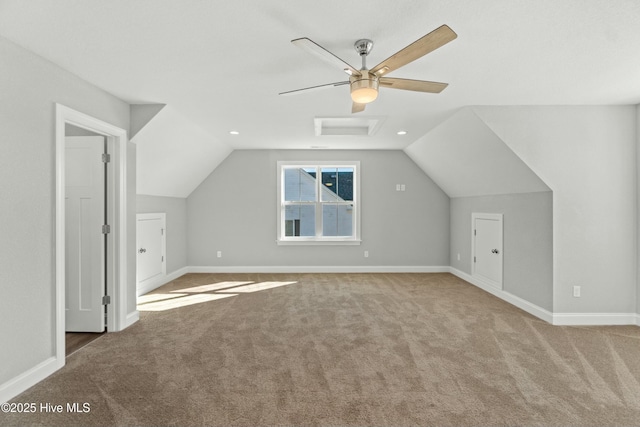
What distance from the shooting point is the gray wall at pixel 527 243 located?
11.5ft

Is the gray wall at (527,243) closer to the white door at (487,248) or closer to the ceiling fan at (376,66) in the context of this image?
the white door at (487,248)

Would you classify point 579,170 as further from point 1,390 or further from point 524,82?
point 1,390

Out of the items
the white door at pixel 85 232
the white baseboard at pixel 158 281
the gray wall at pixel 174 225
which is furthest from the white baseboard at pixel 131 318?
the gray wall at pixel 174 225

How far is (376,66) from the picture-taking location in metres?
2.00

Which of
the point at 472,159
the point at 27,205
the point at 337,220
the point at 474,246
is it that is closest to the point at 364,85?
the point at 27,205

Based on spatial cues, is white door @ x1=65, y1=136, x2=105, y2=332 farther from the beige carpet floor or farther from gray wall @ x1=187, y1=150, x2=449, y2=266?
gray wall @ x1=187, y1=150, x2=449, y2=266

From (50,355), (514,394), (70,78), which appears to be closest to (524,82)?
(514,394)

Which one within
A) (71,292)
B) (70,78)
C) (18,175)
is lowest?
(71,292)

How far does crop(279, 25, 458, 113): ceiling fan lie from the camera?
1696 mm

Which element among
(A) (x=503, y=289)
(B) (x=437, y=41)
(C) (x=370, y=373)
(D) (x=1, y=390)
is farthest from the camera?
(A) (x=503, y=289)

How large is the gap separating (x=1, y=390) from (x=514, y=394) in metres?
3.31

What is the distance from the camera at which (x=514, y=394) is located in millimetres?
2102

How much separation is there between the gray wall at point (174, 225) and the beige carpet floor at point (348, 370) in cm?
156

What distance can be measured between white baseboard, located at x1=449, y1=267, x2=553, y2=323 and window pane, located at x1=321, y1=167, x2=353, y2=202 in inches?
101
